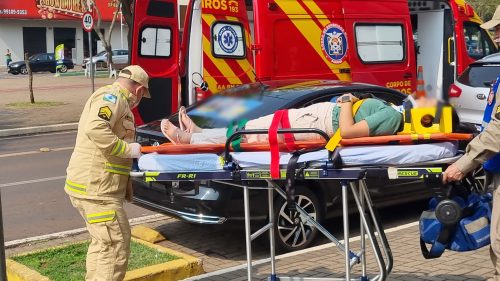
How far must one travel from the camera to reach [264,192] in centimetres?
590

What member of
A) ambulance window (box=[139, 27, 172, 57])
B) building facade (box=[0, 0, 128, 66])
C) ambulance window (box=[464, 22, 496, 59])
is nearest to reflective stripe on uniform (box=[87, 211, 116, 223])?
ambulance window (box=[139, 27, 172, 57])

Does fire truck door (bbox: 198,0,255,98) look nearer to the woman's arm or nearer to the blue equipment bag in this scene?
the woman's arm

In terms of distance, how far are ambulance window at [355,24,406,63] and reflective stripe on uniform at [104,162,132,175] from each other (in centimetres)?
674

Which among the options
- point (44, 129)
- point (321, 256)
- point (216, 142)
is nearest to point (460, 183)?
point (216, 142)

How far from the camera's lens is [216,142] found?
450 centimetres

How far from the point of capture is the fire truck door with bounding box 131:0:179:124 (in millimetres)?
9500

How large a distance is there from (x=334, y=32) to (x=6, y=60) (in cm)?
4539

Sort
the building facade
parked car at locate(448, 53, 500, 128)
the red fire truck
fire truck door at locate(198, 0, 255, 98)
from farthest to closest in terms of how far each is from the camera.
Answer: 1. the building facade
2. parked car at locate(448, 53, 500, 128)
3. the red fire truck
4. fire truck door at locate(198, 0, 255, 98)

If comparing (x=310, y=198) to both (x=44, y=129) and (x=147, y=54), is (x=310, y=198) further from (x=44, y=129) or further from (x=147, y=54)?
(x=44, y=129)

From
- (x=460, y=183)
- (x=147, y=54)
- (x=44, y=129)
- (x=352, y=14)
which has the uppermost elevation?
(x=352, y=14)

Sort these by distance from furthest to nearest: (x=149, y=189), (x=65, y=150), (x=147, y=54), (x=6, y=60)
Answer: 1. (x=6, y=60)
2. (x=65, y=150)
3. (x=147, y=54)
4. (x=149, y=189)

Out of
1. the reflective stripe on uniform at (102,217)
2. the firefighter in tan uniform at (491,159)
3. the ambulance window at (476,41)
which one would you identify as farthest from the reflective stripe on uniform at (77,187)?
the ambulance window at (476,41)

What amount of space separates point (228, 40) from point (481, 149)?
5910mm

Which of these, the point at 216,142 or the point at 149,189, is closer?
the point at 216,142
